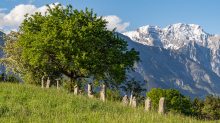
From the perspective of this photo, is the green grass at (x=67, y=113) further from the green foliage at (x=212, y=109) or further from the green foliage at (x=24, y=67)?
the green foliage at (x=212, y=109)

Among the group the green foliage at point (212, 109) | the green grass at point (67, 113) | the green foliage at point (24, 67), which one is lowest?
the green foliage at point (212, 109)

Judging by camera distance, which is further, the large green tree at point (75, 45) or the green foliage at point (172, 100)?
the green foliage at point (172, 100)

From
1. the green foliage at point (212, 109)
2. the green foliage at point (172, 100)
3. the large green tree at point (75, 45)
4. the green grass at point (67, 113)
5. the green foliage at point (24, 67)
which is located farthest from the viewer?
the green foliage at point (212, 109)

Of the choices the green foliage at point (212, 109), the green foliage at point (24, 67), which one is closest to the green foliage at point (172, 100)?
the green foliage at point (212, 109)

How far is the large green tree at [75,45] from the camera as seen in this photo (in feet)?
64.5

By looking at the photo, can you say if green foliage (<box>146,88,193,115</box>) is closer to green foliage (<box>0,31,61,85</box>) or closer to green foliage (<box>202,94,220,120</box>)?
green foliage (<box>202,94,220,120</box>)

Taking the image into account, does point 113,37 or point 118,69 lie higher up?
point 113,37

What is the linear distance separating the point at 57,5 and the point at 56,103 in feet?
59.8

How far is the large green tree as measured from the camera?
19.6 meters

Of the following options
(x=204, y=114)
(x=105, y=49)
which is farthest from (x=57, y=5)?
(x=204, y=114)

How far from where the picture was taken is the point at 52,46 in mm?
20141

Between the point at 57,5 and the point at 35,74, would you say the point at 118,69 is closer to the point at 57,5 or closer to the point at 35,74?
the point at 57,5

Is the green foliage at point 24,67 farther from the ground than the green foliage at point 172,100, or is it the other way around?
the green foliage at point 24,67

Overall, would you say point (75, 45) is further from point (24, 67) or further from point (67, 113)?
point (67, 113)
